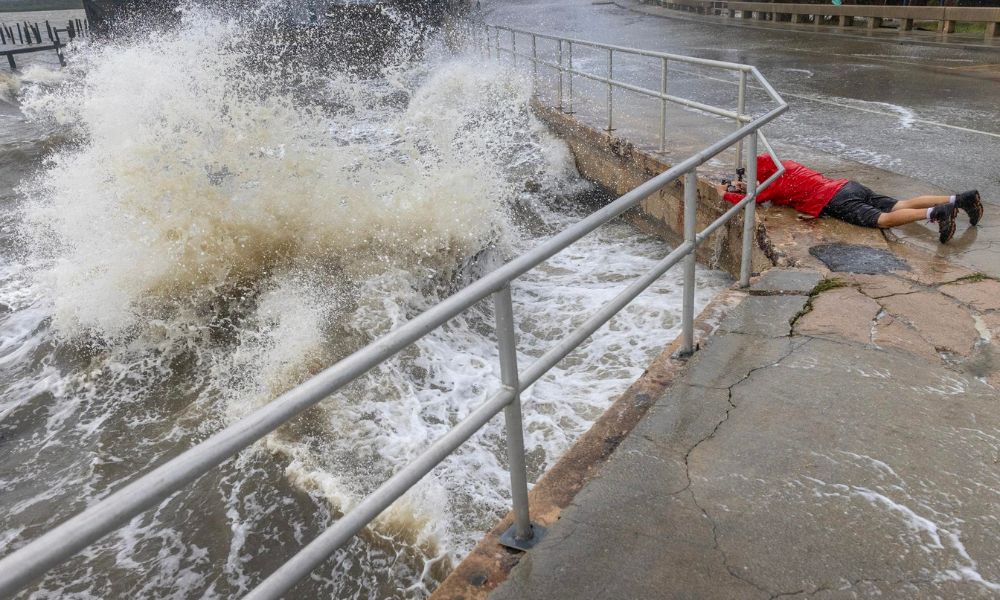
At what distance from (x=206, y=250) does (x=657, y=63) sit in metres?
11.0

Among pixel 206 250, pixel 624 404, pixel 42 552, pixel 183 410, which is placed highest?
pixel 42 552

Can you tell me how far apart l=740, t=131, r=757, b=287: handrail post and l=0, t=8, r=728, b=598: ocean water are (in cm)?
125

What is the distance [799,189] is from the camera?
18.7ft

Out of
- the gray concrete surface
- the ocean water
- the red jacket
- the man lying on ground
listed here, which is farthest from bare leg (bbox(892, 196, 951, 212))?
the gray concrete surface

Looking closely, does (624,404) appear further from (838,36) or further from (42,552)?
(838,36)

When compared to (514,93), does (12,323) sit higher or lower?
lower

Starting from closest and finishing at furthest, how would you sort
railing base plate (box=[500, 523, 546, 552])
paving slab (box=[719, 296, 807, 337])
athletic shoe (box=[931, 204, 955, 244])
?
railing base plate (box=[500, 523, 546, 552]), paving slab (box=[719, 296, 807, 337]), athletic shoe (box=[931, 204, 955, 244])

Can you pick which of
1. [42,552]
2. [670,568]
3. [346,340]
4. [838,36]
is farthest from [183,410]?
[838,36]

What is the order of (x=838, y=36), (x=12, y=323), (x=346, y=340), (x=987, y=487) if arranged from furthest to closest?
(x=838, y=36) → (x=12, y=323) → (x=346, y=340) → (x=987, y=487)

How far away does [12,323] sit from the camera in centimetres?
670

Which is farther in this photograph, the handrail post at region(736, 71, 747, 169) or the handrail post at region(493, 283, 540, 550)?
the handrail post at region(736, 71, 747, 169)

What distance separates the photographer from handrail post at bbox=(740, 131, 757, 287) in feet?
13.0

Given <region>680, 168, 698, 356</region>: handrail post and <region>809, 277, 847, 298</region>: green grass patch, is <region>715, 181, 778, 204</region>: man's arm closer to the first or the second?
<region>809, 277, 847, 298</region>: green grass patch

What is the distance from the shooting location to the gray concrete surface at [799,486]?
2119 mm
